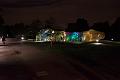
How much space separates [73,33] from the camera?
2997 inches

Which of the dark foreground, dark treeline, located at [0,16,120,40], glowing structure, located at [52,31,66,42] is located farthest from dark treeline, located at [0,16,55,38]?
the dark foreground

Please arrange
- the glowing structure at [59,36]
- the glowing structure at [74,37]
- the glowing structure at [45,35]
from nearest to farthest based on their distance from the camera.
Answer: the glowing structure at [74,37] → the glowing structure at [59,36] → the glowing structure at [45,35]

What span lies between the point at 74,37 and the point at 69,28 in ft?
147

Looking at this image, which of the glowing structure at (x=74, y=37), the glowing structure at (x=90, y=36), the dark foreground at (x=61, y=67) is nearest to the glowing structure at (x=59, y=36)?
the glowing structure at (x=74, y=37)

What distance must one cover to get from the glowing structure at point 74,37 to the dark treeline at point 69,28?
12.2 metres

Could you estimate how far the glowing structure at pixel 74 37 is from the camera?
241 ft

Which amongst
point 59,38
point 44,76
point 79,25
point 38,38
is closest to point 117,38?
point 59,38

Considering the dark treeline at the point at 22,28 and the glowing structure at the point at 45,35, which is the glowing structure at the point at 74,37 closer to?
the glowing structure at the point at 45,35

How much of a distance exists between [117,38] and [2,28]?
183 feet

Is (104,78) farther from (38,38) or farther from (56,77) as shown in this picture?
(38,38)

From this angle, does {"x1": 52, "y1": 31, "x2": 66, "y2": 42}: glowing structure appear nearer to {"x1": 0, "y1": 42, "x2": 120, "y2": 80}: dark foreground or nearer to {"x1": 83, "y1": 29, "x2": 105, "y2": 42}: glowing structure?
{"x1": 83, "y1": 29, "x2": 105, "y2": 42}: glowing structure

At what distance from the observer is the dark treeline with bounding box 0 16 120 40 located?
8762cm

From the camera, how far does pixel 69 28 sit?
120m

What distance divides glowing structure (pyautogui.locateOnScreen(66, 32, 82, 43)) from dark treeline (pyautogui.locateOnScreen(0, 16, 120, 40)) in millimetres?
12157
